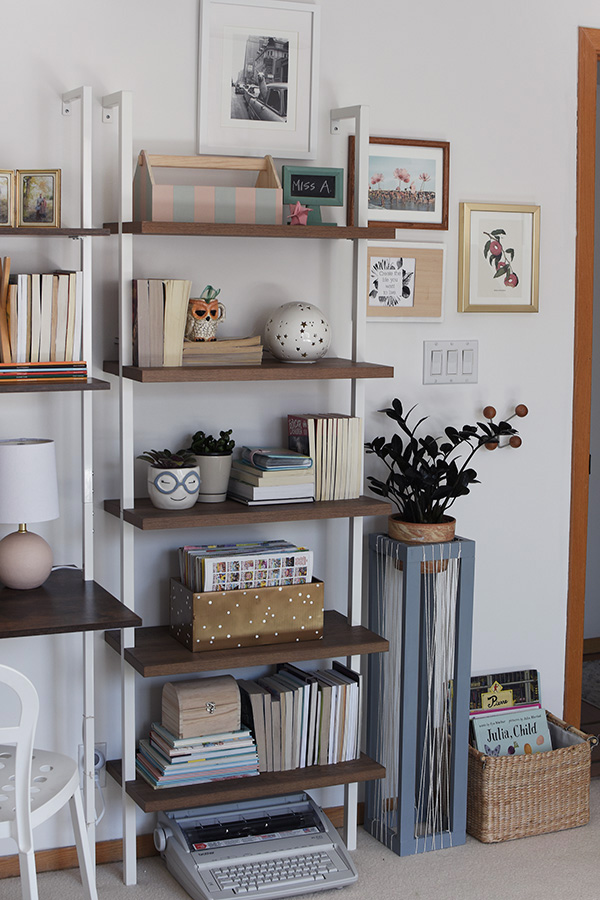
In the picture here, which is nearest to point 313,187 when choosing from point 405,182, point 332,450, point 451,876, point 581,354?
point 405,182

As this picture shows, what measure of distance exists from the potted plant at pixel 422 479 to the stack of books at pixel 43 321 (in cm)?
85

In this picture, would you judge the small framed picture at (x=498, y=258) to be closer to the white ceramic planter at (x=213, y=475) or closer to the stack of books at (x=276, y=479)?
the stack of books at (x=276, y=479)

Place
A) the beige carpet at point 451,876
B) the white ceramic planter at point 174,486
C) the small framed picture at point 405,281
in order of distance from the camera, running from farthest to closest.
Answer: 1. the small framed picture at point 405,281
2. the beige carpet at point 451,876
3. the white ceramic planter at point 174,486

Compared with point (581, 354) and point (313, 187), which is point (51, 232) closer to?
point (313, 187)

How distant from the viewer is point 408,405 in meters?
2.97

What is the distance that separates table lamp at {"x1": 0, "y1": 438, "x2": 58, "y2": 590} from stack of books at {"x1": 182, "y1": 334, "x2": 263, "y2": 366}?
14.9 inches

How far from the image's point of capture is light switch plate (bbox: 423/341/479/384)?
296 centimetres

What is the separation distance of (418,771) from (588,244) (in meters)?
1.55

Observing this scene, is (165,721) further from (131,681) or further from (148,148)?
(148,148)

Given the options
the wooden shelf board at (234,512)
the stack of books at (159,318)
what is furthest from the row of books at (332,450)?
the stack of books at (159,318)

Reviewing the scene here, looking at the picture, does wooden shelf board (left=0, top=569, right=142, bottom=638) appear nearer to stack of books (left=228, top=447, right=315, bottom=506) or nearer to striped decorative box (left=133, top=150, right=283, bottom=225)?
stack of books (left=228, top=447, right=315, bottom=506)

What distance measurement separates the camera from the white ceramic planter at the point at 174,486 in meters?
2.50

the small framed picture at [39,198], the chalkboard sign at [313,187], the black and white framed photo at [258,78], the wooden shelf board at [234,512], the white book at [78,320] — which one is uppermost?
the black and white framed photo at [258,78]

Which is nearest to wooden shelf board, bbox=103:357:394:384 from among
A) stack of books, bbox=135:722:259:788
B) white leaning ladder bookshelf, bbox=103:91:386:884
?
white leaning ladder bookshelf, bbox=103:91:386:884
